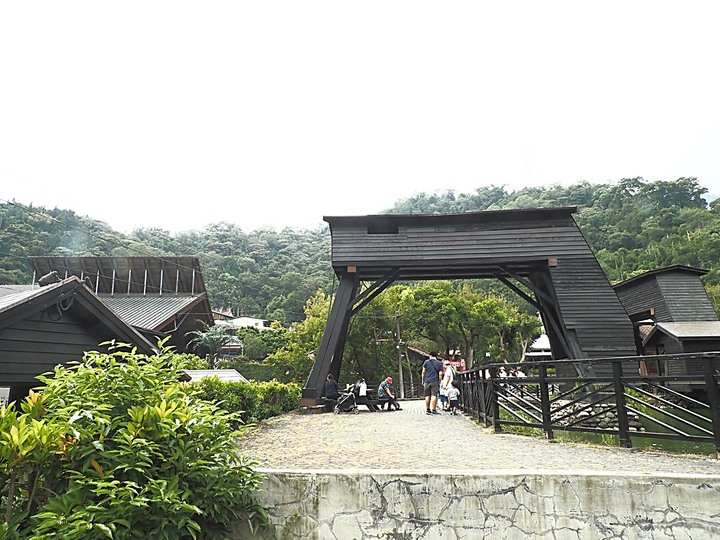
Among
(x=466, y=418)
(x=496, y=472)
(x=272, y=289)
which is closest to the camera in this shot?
(x=496, y=472)

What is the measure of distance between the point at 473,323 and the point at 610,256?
53.1ft

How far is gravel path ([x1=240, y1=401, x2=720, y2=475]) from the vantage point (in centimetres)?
475

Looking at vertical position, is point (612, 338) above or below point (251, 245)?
below

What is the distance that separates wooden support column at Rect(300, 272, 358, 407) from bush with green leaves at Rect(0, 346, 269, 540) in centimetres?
940

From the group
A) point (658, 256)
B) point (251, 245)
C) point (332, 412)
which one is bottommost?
point (332, 412)

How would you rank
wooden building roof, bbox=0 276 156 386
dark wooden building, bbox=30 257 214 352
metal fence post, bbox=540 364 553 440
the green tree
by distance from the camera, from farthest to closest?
the green tree < dark wooden building, bbox=30 257 214 352 < metal fence post, bbox=540 364 553 440 < wooden building roof, bbox=0 276 156 386

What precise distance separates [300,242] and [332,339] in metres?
62.6

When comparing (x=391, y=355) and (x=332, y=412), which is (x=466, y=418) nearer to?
(x=332, y=412)

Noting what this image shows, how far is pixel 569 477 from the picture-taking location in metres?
4.07

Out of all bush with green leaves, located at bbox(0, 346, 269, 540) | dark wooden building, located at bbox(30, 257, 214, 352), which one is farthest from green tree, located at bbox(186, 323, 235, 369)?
bush with green leaves, located at bbox(0, 346, 269, 540)

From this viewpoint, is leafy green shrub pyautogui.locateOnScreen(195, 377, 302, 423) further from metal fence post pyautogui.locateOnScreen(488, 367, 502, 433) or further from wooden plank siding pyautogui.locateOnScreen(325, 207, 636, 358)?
metal fence post pyautogui.locateOnScreen(488, 367, 502, 433)

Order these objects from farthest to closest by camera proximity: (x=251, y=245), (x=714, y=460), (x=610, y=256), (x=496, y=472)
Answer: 1. (x=251, y=245)
2. (x=610, y=256)
3. (x=714, y=460)
4. (x=496, y=472)

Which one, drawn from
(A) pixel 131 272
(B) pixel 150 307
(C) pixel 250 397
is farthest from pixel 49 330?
(A) pixel 131 272

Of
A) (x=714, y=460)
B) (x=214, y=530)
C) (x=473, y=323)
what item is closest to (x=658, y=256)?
(x=473, y=323)
